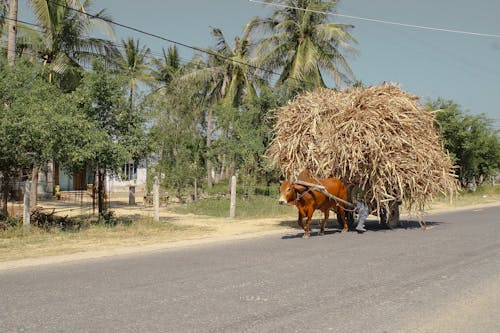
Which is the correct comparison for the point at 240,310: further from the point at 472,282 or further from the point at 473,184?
the point at 473,184

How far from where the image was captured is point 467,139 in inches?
1451

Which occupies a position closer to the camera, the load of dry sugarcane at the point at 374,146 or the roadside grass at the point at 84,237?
the roadside grass at the point at 84,237

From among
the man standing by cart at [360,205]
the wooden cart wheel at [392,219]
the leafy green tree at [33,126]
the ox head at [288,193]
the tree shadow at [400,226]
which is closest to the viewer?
the ox head at [288,193]

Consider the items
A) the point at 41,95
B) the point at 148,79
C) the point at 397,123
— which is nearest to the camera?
the point at 397,123

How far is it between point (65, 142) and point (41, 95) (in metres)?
1.93

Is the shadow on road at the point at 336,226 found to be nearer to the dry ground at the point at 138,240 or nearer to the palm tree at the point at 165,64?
the dry ground at the point at 138,240

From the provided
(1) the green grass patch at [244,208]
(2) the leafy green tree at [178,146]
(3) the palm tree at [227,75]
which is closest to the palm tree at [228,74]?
(3) the palm tree at [227,75]

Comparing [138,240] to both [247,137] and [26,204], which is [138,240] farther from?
[247,137]

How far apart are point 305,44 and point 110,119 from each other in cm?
1841

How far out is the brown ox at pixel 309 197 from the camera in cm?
1200

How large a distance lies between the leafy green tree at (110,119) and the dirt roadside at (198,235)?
3.07 m

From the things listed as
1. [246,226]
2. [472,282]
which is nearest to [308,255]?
[472,282]

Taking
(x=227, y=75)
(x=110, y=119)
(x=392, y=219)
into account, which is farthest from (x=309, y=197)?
(x=227, y=75)

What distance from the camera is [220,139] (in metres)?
25.8
